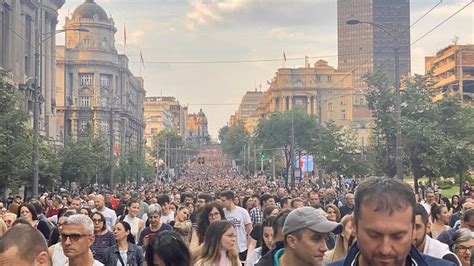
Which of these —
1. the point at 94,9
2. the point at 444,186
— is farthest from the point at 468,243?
the point at 94,9

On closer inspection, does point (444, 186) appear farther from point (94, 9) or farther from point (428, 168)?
point (94, 9)

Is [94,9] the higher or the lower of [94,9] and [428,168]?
the higher

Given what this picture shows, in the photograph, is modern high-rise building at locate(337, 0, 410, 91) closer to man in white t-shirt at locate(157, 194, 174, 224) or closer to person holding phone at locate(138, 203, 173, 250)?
man in white t-shirt at locate(157, 194, 174, 224)

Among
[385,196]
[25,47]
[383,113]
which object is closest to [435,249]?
[385,196]

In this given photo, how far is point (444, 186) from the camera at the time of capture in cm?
5131

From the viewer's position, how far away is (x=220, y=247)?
740cm

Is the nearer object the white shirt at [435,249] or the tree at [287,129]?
the white shirt at [435,249]

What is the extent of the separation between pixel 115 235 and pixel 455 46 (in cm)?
9728

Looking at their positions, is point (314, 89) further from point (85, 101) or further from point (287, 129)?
point (287, 129)

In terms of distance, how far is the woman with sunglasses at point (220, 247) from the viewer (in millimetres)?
7367

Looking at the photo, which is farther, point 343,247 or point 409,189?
point 343,247

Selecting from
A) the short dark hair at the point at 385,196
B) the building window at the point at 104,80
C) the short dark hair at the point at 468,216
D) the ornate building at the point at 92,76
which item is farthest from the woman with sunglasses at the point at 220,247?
the building window at the point at 104,80

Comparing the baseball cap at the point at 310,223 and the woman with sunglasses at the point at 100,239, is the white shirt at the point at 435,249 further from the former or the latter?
the woman with sunglasses at the point at 100,239

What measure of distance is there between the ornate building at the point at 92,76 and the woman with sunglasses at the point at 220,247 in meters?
103
